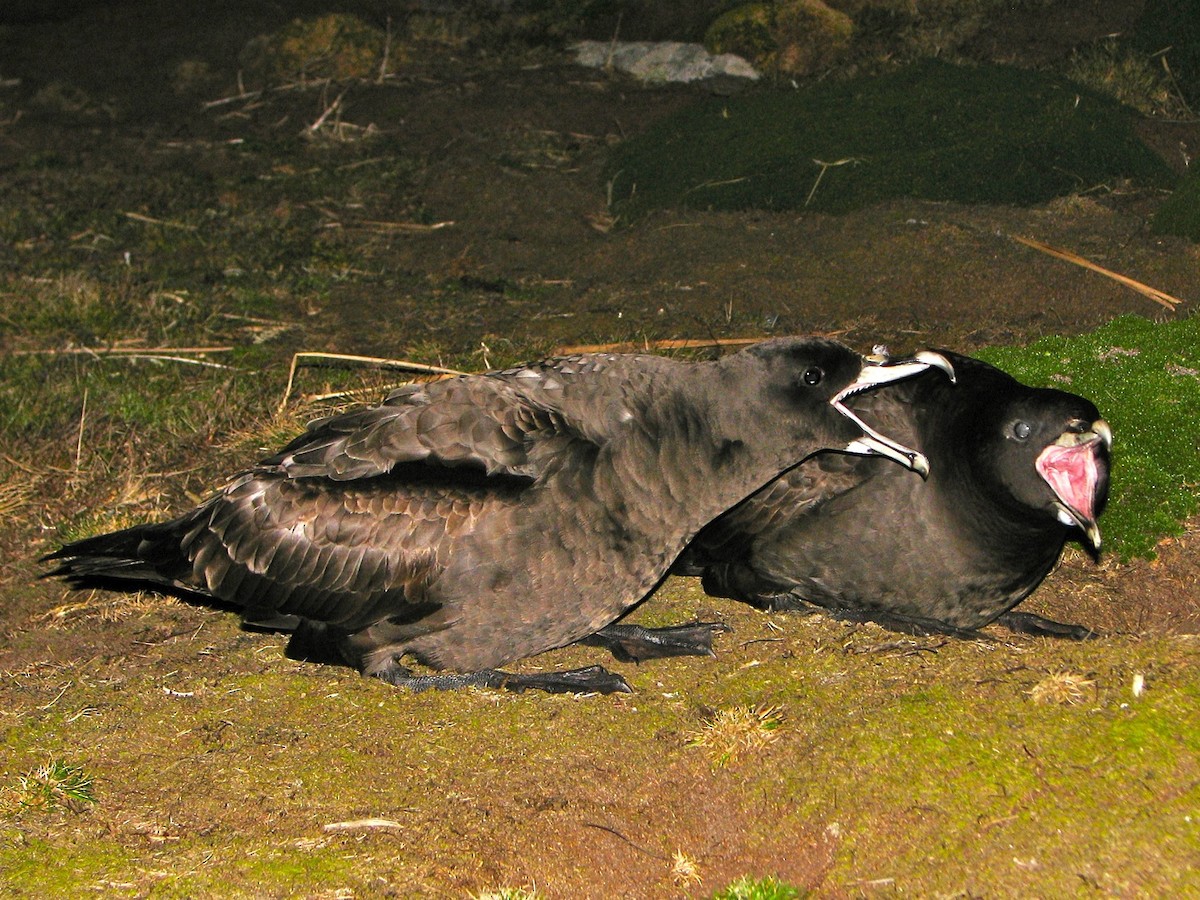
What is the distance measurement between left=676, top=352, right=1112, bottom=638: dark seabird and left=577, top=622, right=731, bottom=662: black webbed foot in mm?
366

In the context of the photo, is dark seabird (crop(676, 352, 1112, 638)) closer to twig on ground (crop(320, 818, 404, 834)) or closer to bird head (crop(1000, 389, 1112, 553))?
bird head (crop(1000, 389, 1112, 553))

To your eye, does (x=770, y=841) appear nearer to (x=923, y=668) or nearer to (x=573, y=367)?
(x=923, y=668)

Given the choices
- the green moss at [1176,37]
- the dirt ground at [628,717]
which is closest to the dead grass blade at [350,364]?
the dirt ground at [628,717]

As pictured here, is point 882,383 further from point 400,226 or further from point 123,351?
point 400,226

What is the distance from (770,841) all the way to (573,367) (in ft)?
6.33

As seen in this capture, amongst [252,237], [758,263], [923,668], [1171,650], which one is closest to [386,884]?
[923,668]

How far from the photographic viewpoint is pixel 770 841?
359 cm

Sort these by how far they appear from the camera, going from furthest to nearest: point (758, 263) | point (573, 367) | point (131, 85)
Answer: point (131, 85) → point (758, 263) → point (573, 367)

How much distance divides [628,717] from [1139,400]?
9.96 ft

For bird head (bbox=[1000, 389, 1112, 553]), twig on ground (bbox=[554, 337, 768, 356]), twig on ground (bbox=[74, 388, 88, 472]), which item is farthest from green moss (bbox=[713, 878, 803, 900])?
twig on ground (bbox=[74, 388, 88, 472])

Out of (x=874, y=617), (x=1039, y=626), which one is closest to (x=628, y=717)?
(x=874, y=617)

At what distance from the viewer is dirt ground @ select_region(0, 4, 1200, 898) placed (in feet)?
11.5

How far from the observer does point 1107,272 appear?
289 inches

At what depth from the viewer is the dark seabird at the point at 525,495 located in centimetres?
441
